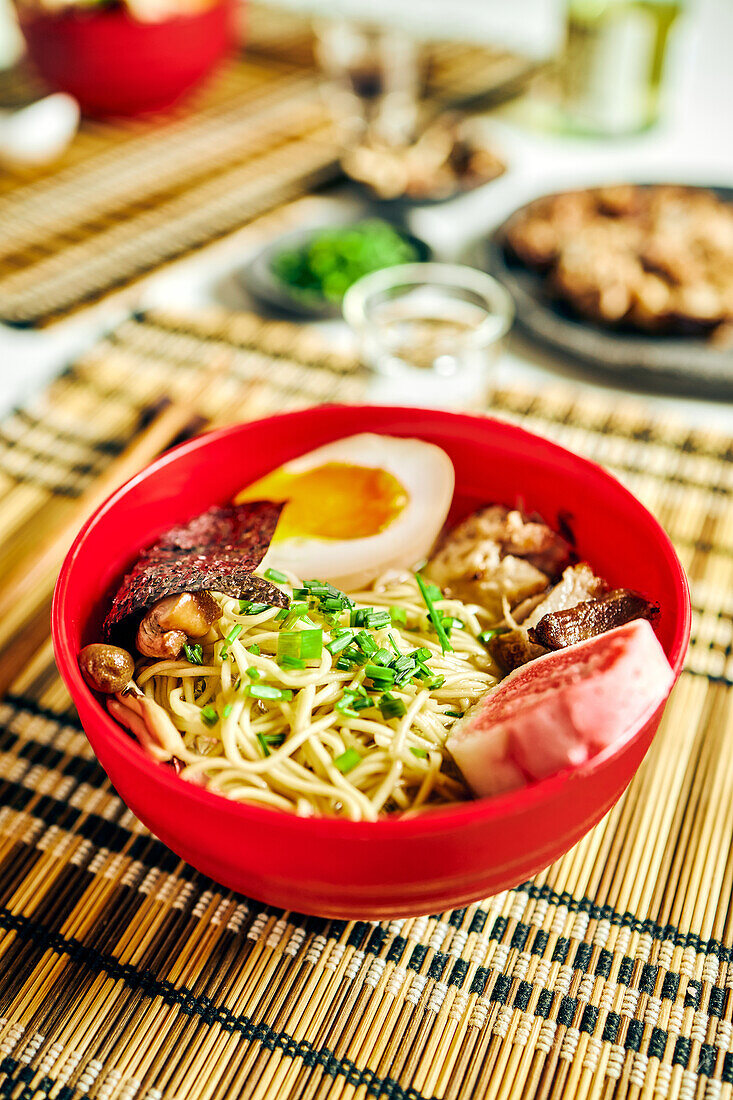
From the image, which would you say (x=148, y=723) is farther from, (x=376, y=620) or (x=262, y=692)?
(x=376, y=620)

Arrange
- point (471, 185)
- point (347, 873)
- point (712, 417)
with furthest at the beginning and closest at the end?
point (471, 185) → point (712, 417) → point (347, 873)

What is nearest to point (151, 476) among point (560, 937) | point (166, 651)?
point (166, 651)

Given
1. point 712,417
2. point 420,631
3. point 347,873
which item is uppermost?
point 347,873

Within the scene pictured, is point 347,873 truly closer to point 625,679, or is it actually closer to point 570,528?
point 625,679

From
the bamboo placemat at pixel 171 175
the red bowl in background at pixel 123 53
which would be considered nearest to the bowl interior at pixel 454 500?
the bamboo placemat at pixel 171 175

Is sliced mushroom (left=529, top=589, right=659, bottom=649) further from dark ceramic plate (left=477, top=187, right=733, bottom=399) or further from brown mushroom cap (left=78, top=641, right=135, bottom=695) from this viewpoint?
dark ceramic plate (left=477, top=187, right=733, bottom=399)

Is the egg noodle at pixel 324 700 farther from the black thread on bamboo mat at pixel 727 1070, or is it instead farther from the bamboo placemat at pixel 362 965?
the black thread on bamboo mat at pixel 727 1070

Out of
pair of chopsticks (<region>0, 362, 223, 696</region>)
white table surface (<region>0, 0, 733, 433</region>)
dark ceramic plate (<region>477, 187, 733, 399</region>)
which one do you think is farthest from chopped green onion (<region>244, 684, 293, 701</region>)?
dark ceramic plate (<region>477, 187, 733, 399</region>)
